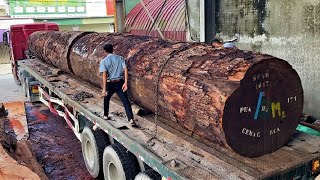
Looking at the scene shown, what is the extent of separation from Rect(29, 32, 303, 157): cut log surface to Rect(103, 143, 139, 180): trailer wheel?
0.78m

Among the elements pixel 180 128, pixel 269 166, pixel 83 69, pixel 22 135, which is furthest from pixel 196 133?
pixel 22 135

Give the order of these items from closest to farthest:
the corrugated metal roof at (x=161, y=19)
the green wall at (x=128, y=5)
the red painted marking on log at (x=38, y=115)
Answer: the red painted marking on log at (x=38, y=115) < the corrugated metal roof at (x=161, y=19) < the green wall at (x=128, y=5)

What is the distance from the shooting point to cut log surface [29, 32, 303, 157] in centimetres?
359

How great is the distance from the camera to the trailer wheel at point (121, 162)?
4.77 m

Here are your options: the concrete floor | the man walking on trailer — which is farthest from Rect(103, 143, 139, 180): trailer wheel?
the concrete floor

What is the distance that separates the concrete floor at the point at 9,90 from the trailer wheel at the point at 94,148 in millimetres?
7852

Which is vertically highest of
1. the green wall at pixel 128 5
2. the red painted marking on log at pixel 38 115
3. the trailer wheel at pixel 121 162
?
the green wall at pixel 128 5

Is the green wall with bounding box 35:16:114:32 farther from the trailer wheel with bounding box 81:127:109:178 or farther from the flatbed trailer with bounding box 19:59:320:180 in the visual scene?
the flatbed trailer with bounding box 19:59:320:180

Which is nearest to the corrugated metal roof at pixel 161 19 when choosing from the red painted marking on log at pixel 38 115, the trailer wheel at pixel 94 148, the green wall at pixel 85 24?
the red painted marking on log at pixel 38 115

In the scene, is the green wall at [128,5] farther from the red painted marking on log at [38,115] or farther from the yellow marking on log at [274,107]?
the yellow marking on log at [274,107]

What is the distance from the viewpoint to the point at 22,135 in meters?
8.37

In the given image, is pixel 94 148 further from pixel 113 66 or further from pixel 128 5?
pixel 128 5

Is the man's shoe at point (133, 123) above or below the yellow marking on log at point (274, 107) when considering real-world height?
below

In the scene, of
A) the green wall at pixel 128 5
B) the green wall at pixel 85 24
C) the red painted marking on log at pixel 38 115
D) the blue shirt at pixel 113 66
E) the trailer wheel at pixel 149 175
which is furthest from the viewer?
the green wall at pixel 85 24
